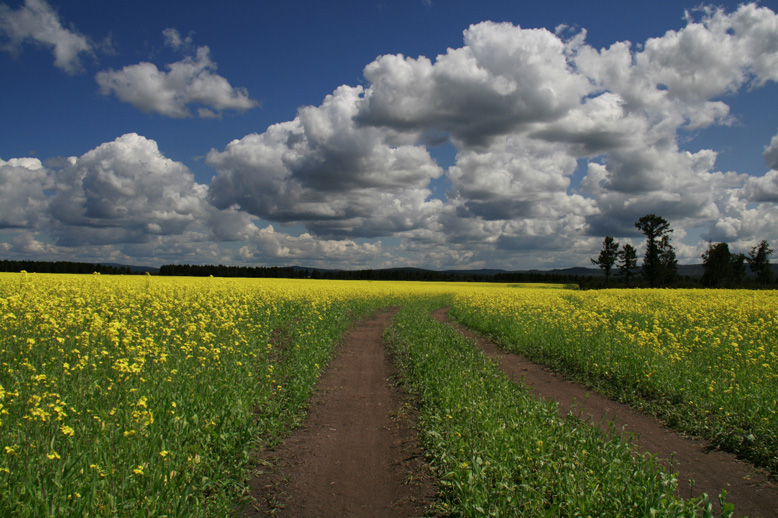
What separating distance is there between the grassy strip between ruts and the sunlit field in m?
0.02

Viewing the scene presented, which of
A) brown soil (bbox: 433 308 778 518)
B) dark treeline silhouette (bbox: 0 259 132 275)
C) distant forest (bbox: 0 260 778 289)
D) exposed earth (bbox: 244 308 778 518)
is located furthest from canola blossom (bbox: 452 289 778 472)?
dark treeline silhouette (bbox: 0 259 132 275)

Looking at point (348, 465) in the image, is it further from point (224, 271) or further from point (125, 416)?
point (224, 271)

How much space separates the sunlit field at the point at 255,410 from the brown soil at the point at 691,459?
38 centimetres

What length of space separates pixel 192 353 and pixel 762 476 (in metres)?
9.21

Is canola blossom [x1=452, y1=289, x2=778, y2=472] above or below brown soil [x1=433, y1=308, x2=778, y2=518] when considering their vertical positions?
above

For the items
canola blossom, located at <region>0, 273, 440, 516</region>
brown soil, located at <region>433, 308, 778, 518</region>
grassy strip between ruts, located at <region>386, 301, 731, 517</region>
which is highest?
canola blossom, located at <region>0, 273, 440, 516</region>

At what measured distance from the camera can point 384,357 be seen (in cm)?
1273

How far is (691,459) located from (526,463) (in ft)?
9.55

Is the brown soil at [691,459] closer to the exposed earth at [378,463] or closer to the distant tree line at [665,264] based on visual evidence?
the exposed earth at [378,463]

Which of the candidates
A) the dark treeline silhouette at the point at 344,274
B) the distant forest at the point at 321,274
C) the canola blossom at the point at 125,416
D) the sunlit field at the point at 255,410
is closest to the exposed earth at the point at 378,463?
the sunlit field at the point at 255,410

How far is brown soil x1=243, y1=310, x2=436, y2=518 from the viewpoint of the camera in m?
4.73

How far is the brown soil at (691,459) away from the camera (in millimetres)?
5102

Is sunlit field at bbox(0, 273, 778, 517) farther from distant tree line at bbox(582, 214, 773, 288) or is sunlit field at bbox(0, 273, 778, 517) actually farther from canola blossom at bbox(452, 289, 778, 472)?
distant tree line at bbox(582, 214, 773, 288)

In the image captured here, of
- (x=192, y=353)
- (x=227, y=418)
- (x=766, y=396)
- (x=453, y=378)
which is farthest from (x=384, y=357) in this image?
(x=766, y=396)
